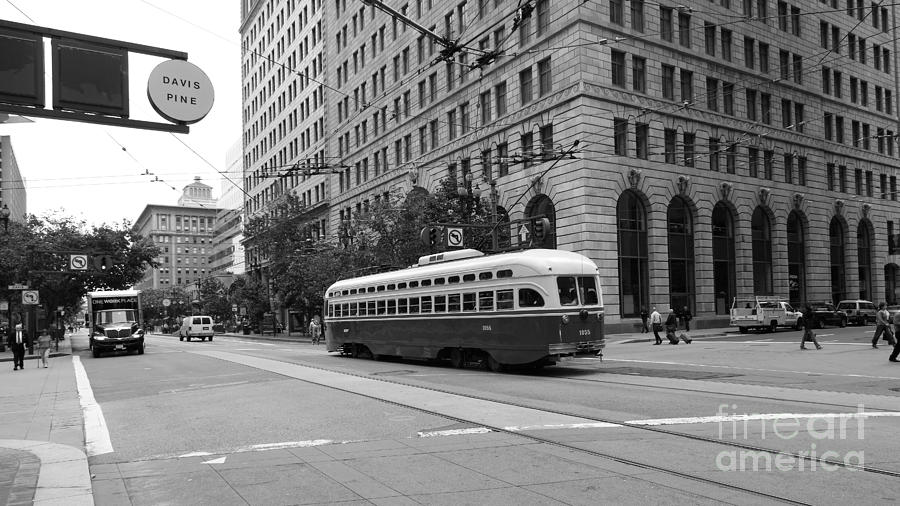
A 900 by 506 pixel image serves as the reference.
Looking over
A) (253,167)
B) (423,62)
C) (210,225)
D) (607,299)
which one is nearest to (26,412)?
(607,299)

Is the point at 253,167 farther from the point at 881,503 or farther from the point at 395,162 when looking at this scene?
the point at 881,503

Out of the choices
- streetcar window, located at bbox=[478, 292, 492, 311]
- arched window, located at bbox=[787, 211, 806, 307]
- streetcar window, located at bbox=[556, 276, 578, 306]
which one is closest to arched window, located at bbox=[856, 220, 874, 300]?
arched window, located at bbox=[787, 211, 806, 307]

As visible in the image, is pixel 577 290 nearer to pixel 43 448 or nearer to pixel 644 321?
pixel 43 448

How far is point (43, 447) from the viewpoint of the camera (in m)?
9.63

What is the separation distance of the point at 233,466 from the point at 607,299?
34277 millimetres

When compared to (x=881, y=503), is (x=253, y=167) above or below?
above

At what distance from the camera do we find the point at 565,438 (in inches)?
360

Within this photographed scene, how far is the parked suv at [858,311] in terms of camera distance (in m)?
48.2

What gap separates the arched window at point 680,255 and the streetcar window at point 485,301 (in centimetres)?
2769

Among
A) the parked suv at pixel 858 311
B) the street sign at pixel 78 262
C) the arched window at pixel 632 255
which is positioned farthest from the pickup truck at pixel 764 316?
the street sign at pixel 78 262

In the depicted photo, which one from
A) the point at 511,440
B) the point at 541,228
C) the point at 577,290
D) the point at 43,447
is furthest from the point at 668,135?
the point at 43,447

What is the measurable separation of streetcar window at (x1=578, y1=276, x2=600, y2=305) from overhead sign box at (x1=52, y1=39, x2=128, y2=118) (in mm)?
12818

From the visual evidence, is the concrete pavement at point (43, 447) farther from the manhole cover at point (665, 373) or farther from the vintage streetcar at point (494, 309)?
the manhole cover at point (665, 373)

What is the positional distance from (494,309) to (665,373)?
4.62 m
